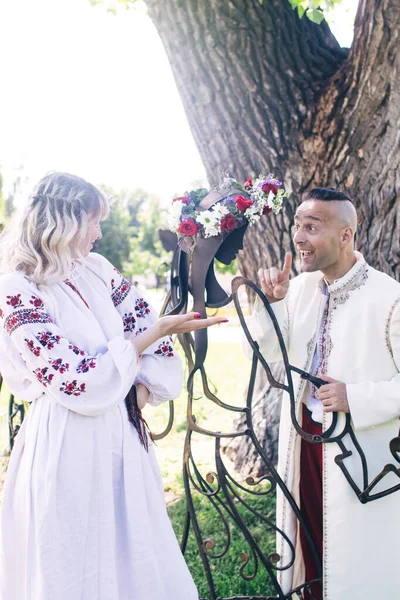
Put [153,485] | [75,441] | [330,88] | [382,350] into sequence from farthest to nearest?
[330,88]
[382,350]
[153,485]
[75,441]

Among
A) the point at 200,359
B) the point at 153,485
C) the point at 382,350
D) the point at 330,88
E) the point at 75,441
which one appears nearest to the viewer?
the point at 75,441

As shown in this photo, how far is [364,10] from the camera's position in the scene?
348 cm

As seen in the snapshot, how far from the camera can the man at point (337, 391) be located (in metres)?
2.47

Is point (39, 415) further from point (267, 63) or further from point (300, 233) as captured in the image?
point (267, 63)

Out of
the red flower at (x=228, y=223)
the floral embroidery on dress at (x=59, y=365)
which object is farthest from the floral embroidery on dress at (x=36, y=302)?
the red flower at (x=228, y=223)

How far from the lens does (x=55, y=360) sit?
2.08 meters

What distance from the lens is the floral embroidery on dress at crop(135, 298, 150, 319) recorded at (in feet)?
8.31

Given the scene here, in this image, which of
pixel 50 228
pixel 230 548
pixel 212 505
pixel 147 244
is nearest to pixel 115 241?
pixel 147 244

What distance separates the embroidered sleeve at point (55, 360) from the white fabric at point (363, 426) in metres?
0.84

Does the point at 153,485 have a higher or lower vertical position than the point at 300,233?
lower

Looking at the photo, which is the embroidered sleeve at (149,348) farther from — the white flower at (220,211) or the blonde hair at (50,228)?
the white flower at (220,211)

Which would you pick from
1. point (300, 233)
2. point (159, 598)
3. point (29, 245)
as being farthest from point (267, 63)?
point (159, 598)

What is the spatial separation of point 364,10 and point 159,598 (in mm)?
3221

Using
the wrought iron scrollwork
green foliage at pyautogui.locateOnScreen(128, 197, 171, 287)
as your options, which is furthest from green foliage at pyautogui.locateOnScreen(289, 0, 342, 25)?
green foliage at pyautogui.locateOnScreen(128, 197, 171, 287)
